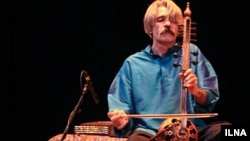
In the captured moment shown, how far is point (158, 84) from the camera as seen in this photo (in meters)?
2.37

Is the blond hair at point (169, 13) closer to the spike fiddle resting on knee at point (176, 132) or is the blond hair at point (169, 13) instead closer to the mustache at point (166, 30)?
the mustache at point (166, 30)

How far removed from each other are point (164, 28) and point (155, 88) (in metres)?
0.26

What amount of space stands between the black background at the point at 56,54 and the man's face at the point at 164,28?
667 mm

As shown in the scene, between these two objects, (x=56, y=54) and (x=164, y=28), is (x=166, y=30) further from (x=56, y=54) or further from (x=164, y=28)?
(x=56, y=54)

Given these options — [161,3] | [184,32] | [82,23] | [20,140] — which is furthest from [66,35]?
[184,32]

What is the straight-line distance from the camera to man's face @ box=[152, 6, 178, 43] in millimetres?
2400

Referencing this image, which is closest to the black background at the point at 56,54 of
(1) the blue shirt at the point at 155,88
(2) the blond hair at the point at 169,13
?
(2) the blond hair at the point at 169,13

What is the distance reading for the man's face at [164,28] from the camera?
240cm

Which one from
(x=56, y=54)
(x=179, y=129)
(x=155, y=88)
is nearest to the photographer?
(x=179, y=129)

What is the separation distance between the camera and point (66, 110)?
322 centimetres

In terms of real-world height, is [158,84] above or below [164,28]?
below

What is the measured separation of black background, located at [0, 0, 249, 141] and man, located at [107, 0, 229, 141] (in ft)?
2.17

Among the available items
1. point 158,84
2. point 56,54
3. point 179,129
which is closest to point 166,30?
point 158,84

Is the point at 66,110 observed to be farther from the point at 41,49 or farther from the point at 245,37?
the point at 245,37
